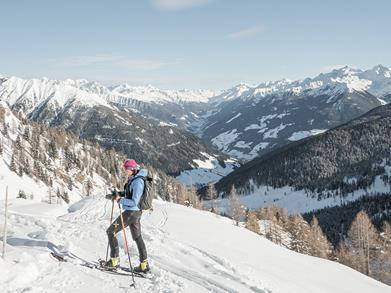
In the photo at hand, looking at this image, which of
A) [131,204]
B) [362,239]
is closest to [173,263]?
[131,204]

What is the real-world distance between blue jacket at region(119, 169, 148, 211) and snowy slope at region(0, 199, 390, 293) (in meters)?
2.34

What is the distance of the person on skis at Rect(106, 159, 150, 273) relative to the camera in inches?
567

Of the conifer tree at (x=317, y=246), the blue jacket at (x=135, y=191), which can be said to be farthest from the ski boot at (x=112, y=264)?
the conifer tree at (x=317, y=246)

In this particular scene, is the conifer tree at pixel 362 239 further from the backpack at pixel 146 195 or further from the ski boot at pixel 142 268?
the backpack at pixel 146 195

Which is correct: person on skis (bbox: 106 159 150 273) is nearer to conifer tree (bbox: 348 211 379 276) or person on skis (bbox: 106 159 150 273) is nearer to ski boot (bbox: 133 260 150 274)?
ski boot (bbox: 133 260 150 274)

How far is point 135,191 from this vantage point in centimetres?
1436

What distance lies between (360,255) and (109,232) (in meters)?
87.8

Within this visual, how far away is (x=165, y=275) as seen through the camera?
15367 millimetres

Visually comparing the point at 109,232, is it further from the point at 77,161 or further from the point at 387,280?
the point at 77,161

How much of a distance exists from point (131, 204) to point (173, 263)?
4773mm

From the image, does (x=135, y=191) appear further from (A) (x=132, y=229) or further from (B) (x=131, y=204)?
(A) (x=132, y=229)

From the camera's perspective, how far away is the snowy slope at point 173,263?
1328 centimetres

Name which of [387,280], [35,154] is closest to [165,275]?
[387,280]

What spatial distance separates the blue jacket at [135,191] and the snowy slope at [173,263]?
7.68 ft
